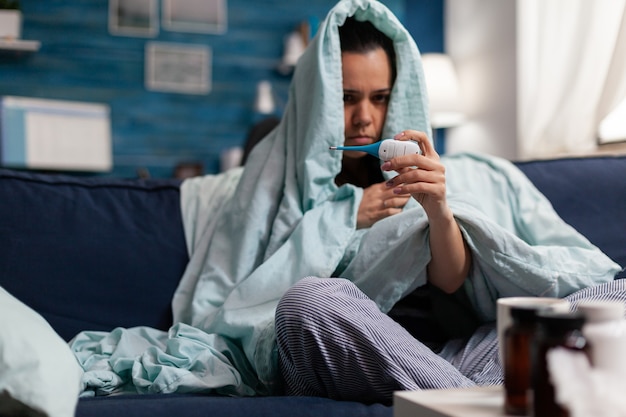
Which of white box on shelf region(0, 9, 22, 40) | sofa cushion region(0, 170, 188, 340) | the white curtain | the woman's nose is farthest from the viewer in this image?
white box on shelf region(0, 9, 22, 40)

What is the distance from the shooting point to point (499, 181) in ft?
5.64

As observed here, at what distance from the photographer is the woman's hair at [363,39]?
1683 millimetres

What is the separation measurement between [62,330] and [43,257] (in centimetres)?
15

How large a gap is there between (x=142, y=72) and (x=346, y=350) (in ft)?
10.1

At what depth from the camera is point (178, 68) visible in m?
3.92

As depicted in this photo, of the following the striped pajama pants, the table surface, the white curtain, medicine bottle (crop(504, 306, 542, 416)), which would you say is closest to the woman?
the striped pajama pants

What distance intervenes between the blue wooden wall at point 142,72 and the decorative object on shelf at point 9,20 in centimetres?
16

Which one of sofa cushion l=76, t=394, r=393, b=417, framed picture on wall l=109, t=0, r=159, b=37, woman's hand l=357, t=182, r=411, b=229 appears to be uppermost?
framed picture on wall l=109, t=0, r=159, b=37

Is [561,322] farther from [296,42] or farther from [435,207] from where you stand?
[296,42]

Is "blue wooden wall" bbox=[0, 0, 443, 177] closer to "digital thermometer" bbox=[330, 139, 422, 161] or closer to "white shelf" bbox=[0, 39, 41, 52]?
"white shelf" bbox=[0, 39, 41, 52]

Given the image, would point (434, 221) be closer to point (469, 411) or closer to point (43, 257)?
point (469, 411)

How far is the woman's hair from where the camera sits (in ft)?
5.52

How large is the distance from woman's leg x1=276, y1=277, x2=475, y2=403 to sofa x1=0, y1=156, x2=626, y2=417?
20.2 inches

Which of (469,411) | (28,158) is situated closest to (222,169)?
(28,158)
